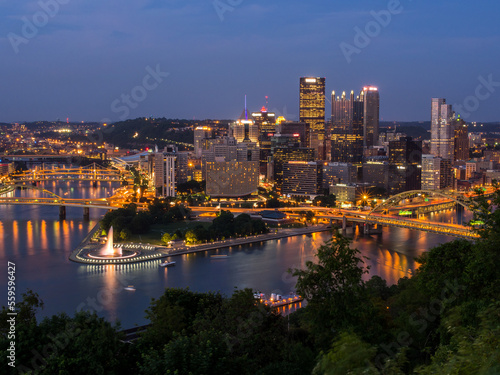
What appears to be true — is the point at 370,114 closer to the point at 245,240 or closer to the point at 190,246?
the point at 245,240

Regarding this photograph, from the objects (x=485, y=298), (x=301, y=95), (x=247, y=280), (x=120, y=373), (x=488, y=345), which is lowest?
(x=247, y=280)

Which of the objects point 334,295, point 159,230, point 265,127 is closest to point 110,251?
point 159,230

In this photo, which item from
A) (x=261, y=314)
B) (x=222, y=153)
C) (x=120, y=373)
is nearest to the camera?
(x=120, y=373)

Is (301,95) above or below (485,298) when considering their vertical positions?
above

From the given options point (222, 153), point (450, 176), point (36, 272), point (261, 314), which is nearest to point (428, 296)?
point (261, 314)

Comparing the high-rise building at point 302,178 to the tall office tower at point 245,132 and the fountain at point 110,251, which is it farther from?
the fountain at point 110,251

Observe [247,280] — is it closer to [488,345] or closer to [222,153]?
[488,345]

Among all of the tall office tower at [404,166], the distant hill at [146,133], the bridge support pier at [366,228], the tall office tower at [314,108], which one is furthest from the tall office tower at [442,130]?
the bridge support pier at [366,228]
